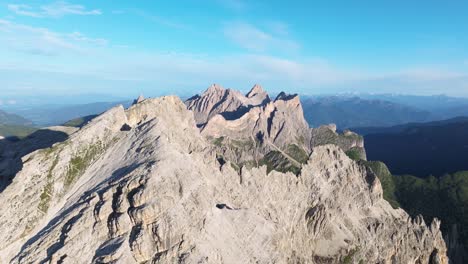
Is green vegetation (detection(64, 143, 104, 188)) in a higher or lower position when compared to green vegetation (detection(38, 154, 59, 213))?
higher

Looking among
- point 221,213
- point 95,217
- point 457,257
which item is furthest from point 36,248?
point 457,257

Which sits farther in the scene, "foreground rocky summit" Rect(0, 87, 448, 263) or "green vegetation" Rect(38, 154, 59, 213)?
"green vegetation" Rect(38, 154, 59, 213)

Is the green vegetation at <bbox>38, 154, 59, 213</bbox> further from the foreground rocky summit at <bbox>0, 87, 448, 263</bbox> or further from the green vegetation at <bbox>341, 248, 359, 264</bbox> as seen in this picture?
the green vegetation at <bbox>341, 248, 359, 264</bbox>

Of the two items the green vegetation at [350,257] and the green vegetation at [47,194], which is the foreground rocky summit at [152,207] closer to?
the green vegetation at [47,194]

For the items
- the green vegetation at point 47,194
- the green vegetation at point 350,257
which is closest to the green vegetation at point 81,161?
the green vegetation at point 47,194

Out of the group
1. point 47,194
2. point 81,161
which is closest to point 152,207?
point 47,194

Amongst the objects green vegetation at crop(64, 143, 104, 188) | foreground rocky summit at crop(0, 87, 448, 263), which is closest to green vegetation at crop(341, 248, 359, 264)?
foreground rocky summit at crop(0, 87, 448, 263)
